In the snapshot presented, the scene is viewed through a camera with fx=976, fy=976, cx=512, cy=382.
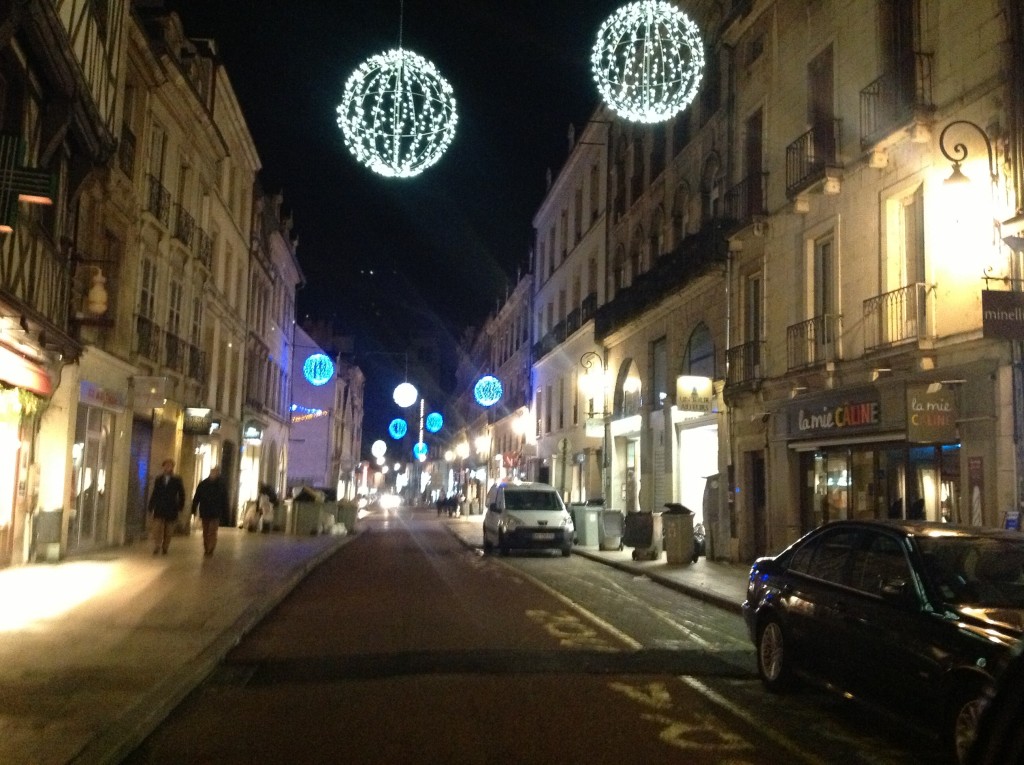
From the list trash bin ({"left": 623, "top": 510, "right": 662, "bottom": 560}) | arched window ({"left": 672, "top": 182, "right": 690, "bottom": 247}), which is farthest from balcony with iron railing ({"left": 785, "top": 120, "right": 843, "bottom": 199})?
trash bin ({"left": 623, "top": 510, "right": 662, "bottom": 560})

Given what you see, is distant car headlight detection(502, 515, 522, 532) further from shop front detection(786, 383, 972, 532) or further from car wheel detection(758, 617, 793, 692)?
car wheel detection(758, 617, 793, 692)

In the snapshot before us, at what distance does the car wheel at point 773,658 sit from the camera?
768 cm

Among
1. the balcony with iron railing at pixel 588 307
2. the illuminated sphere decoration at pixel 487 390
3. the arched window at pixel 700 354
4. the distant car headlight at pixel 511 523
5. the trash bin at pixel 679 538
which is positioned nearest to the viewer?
the trash bin at pixel 679 538

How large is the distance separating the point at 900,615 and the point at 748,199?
51.0ft

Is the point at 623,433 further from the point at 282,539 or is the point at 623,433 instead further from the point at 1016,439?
the point at 1016,439

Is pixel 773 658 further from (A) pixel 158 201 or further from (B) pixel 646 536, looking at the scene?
(A) pixel 158 201

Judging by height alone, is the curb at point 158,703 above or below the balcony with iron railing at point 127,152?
below

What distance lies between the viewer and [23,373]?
13.7 meters

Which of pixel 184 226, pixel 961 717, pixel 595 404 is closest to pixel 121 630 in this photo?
pixel 961 717

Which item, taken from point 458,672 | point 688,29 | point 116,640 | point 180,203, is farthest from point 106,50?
point 458,672

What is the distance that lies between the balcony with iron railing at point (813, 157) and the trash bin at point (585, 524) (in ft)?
32.8

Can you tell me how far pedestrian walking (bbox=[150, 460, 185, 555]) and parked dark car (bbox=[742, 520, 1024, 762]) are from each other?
1278 cm

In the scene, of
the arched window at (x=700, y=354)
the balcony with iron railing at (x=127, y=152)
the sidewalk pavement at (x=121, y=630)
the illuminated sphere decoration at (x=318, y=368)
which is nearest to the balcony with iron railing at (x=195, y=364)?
the balcony with iron railing at (x=127, y=152)

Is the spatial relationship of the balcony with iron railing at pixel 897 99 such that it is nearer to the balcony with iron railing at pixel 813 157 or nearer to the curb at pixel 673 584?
the balcony with iron railing at pixel 813 157
